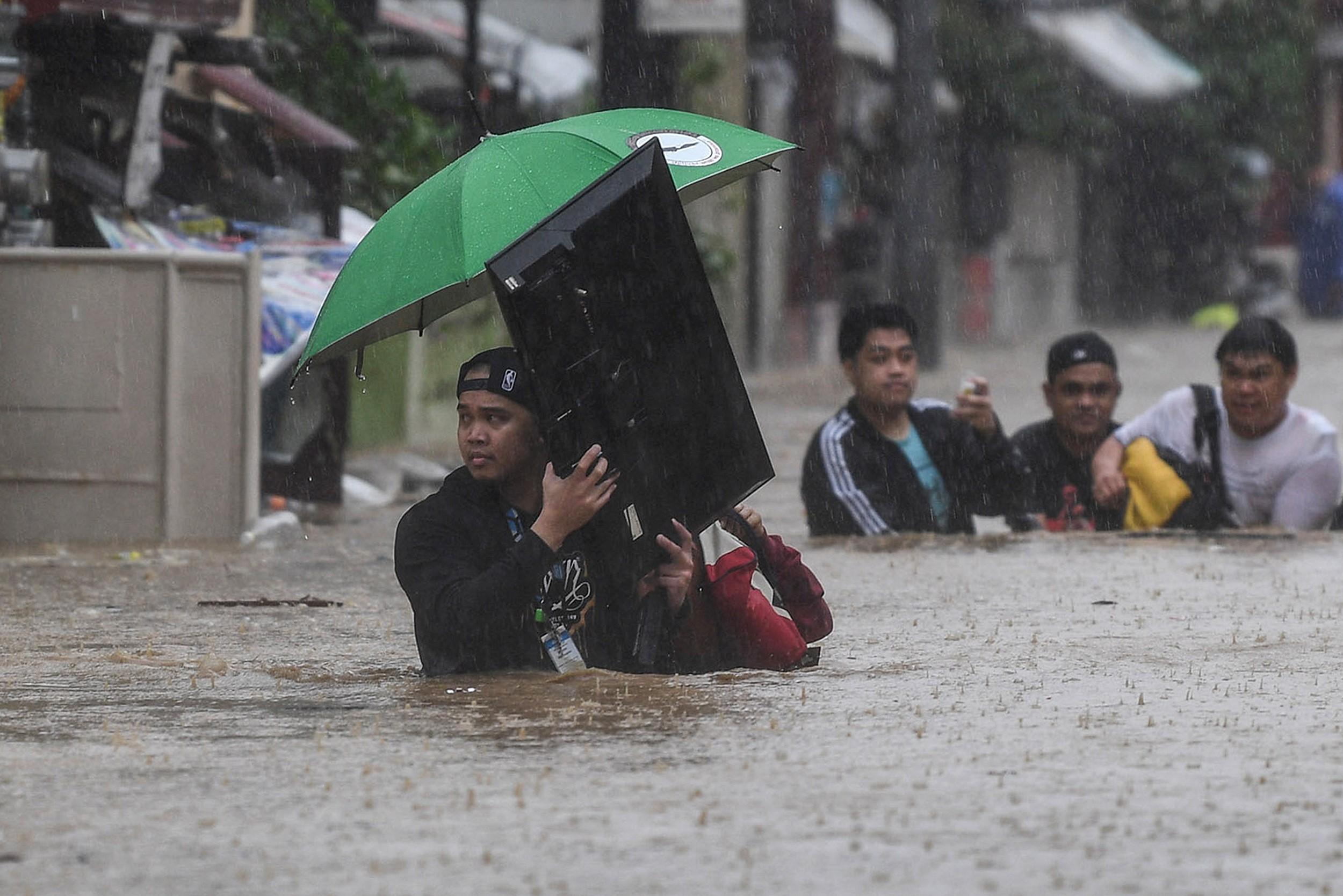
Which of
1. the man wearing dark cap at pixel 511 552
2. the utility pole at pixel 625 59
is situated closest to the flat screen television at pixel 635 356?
the man wearing dark cap at pixel 511 552

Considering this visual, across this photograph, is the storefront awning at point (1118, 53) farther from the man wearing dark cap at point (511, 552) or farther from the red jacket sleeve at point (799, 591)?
the man wearing dark cap at point (511, 552)

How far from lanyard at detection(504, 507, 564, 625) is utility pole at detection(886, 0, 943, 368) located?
14391 millimetres

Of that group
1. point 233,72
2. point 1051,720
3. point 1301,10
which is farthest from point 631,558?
point 1301,10

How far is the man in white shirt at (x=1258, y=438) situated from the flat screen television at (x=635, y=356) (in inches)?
128

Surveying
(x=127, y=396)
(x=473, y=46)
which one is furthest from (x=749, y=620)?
(x=473, y=46)

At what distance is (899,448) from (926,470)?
0.14 metres

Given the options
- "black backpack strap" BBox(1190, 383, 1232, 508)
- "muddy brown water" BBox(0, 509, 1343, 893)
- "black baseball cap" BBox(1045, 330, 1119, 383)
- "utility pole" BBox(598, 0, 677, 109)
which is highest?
"utility pole" BBox(598, 0, 677, 109)

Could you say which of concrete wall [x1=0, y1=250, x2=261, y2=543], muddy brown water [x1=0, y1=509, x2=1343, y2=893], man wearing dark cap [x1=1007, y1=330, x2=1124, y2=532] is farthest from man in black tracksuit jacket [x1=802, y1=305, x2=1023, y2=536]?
concrete wall [x1=0, y1=250, x2=261, y2=543]

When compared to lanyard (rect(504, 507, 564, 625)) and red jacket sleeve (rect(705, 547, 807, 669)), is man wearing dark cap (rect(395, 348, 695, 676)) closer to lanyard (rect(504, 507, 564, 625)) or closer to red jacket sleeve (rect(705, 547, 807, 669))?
lanyard (rect(504, 507, 564, 625))

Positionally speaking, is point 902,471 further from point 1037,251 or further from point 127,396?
point 1037,251

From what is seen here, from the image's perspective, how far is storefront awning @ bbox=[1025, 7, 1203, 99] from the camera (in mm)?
28344

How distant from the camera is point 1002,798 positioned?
13.8 feet

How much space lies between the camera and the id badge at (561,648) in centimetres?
539

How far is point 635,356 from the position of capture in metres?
5.16
